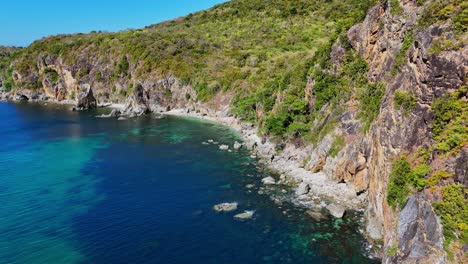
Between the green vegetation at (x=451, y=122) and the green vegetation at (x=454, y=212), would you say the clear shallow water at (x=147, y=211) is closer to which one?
the green vegetation at (x=454, y=212)

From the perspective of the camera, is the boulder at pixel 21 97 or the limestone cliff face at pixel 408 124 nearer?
the limestone cliff face at pixel 408 124

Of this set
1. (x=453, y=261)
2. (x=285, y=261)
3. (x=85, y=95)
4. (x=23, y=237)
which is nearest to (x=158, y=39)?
(x=85, y=95)

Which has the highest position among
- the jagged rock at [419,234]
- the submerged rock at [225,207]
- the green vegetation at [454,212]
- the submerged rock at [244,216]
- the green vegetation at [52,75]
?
the green vegetation at [52,75]

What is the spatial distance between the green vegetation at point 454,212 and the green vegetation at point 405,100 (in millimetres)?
10263

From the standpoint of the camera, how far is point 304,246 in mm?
38219

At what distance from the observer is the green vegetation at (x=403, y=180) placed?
30.2 meters

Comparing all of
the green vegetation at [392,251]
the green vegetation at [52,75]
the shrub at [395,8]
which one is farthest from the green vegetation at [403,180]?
the green vegetation at [52,75]

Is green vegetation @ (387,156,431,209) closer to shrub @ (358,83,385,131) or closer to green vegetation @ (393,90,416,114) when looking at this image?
green vegetation @ (393,90,416,114)

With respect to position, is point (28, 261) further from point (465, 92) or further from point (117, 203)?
point (465, 92)

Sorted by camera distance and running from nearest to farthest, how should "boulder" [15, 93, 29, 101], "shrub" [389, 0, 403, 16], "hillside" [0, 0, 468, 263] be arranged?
"hillside" [0, 0, 468, 263]
"shrub" [389, 0, 403, 16]
"boulder" [15, 93, 29, 101]

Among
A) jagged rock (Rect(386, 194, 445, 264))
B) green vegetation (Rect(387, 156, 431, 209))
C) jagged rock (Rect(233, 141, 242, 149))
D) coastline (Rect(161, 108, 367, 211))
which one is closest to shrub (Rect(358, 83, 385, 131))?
coastline (Rect(161, 108, 367, 211))

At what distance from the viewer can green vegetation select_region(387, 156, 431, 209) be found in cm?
3025

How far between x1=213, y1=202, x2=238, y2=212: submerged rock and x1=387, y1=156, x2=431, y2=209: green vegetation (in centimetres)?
1988

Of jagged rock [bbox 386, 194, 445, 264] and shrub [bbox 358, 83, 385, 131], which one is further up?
shrub [bbox 358, 83, 385, 131]
